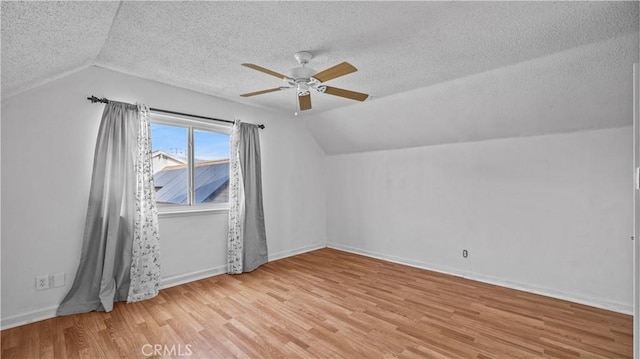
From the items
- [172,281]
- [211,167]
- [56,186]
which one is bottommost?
[172,281]

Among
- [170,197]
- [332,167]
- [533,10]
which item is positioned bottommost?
[170,197]

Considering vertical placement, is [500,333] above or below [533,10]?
below

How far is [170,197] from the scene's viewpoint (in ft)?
11.6

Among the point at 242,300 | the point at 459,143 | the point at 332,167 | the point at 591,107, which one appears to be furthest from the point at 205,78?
the point at 591,107

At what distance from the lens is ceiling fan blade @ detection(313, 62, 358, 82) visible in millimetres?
2008

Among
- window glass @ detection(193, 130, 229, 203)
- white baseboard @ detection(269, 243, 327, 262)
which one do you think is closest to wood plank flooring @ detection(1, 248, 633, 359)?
white baseboard @ detection(269, 243, 327, 262)

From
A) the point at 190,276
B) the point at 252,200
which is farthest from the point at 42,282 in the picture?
the point at 252,200

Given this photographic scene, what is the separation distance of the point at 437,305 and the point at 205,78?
3.38m

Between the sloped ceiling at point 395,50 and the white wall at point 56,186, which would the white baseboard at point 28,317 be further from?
the sloped ceiling at point 395,50

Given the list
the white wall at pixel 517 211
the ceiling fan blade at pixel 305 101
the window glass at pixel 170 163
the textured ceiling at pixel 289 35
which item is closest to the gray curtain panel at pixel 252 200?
the window glass at pixel 170 163

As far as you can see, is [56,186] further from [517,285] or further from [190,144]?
→ [517,285]

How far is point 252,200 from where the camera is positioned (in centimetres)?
409

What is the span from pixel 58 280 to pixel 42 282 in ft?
0.35

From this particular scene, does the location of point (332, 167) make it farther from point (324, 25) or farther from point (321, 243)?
point (324, 25)
